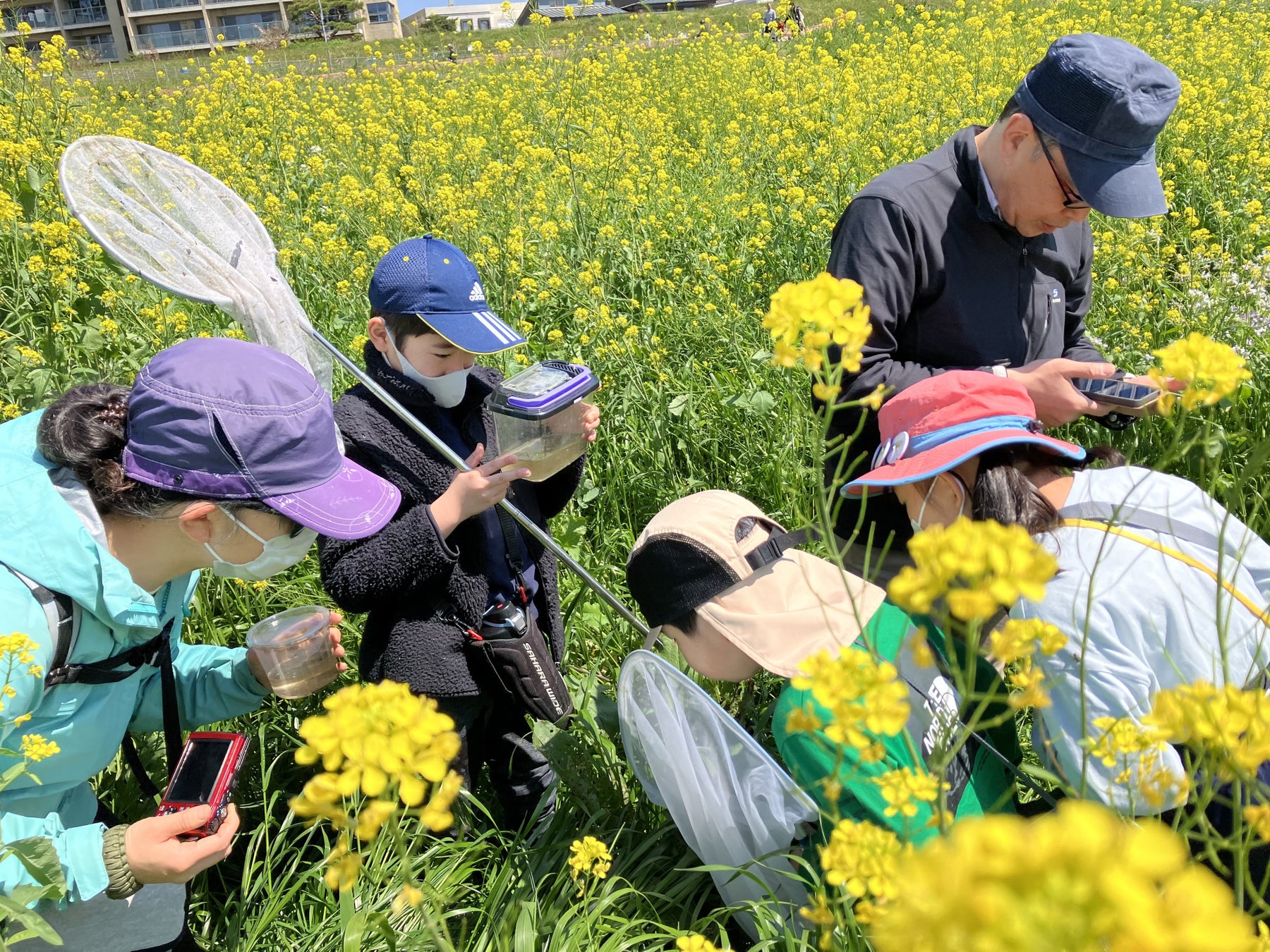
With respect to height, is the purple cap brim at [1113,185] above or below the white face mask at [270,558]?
above

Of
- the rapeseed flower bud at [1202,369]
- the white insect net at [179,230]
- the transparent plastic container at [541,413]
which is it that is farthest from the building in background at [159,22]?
the rapeseed flower bud at [1202,369]

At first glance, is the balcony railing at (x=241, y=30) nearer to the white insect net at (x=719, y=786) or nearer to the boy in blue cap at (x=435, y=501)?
the boy in blue cap at (x=435, y=501)

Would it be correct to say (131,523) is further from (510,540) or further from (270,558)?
(510,540)

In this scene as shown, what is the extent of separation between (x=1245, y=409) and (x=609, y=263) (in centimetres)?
A: 248

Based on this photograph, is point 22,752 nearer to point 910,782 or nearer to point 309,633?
point 309,633

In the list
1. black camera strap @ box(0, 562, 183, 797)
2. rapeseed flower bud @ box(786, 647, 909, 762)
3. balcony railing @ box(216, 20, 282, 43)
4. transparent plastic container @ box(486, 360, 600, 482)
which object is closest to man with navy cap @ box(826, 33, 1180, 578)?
transparent plastic container @ box(486, 360, 600, 482)

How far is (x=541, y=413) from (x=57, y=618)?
0.83 meters

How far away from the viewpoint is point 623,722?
5.30ft

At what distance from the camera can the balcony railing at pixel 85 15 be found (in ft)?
156

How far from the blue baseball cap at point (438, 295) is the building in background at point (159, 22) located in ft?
164

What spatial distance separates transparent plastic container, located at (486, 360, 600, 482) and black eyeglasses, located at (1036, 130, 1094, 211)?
39.4 inches

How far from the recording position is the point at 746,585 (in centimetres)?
150

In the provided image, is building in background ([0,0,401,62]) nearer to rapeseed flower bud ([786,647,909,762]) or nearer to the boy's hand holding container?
the boy's hand holding container

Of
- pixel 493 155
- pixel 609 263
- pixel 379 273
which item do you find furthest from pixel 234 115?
pixel 379 273
